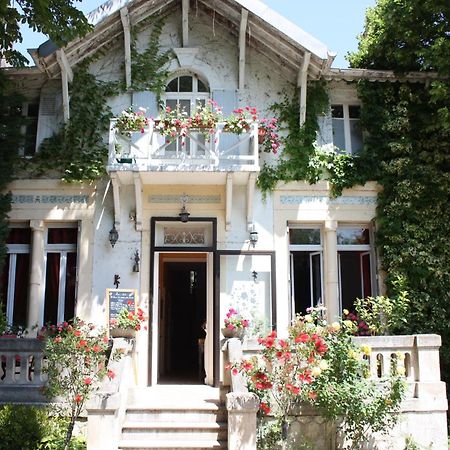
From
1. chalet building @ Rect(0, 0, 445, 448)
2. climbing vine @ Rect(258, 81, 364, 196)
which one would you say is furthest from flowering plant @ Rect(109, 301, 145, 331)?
climbing vine @ Rect(258, 81, 364, 196)

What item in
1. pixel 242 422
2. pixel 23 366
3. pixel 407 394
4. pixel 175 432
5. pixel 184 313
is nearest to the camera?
pixel 242 422

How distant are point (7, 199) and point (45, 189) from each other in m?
0.76

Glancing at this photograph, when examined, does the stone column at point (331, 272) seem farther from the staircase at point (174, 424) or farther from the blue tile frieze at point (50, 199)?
the blue tile frieze at point (50, 199)

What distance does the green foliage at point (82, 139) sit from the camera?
38.5 ft

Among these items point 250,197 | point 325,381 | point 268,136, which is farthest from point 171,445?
point 268,136

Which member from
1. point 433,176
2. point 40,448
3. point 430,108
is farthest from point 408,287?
point 40,448

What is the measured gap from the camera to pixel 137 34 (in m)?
12.5

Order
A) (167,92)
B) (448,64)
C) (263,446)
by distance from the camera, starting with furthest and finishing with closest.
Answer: (167,92), (448,64), (263,446)

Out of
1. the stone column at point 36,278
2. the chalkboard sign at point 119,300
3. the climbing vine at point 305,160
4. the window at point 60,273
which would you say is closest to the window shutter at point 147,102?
the climbing vine at point 305,160

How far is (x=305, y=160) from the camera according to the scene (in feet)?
39.4

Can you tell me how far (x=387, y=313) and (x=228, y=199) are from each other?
373 cm

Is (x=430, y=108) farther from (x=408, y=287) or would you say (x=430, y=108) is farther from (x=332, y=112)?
(x=408, y=287)

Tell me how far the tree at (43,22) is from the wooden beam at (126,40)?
2.11 m

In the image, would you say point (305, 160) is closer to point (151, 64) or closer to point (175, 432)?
point (151, 64)
